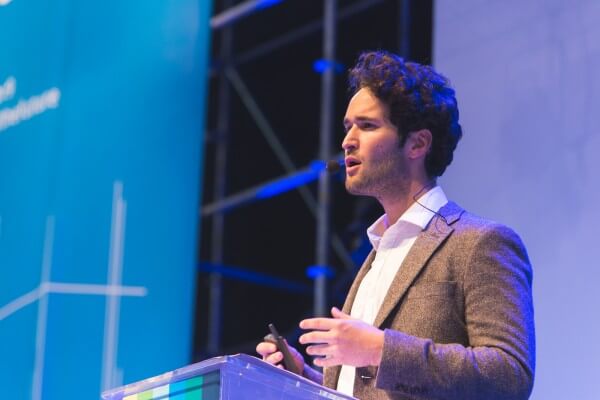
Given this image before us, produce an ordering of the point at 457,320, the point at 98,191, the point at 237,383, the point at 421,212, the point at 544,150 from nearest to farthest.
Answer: the point at 237,383
the point at 457,320
the point at 421,212
the point at 544,150
the point at 98,191

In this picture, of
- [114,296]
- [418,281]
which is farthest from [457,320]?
[114,296]

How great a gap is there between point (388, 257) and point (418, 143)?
0.28 m

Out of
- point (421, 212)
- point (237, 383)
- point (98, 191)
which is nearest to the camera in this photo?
point (237, 383)

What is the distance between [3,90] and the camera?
4.21 m

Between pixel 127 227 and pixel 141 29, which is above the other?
pixel 141 29

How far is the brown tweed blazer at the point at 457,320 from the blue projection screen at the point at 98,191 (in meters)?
1.62

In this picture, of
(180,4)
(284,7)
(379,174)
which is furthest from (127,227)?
(284,7)

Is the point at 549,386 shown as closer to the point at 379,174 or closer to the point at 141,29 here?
the point at 379,174

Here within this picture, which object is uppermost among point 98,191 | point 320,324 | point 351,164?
point 98,191

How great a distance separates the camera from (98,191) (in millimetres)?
3748

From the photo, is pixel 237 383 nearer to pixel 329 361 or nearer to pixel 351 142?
pixel 329 361

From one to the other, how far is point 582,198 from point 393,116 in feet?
2.22

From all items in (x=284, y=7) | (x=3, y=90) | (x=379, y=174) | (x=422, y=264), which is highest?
(x=284, y=7)

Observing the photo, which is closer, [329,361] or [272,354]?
[329,361]
